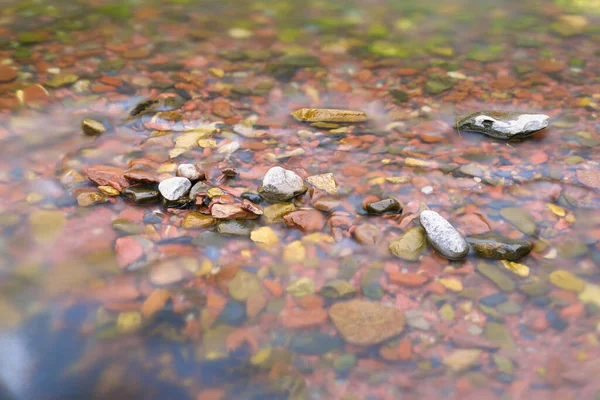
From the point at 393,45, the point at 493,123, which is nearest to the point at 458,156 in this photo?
the point at 493,123

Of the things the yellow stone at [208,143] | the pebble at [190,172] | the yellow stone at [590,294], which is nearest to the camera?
the yellow stone at [590,294]

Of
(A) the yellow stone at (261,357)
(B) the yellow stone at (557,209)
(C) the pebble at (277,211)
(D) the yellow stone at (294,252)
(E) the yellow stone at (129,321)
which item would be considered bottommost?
(A) the yellow stone at (261,357)

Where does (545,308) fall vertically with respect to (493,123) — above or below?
below

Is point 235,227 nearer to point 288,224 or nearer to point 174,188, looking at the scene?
point 288,224

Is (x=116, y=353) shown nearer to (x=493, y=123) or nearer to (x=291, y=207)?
(x=291, y=207)

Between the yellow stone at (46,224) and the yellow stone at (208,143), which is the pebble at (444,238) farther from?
the yellow stone at (46,224)

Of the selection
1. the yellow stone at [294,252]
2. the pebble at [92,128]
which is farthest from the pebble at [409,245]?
the pebble at [92,128]

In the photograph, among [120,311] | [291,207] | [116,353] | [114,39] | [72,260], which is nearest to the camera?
[116,353]
